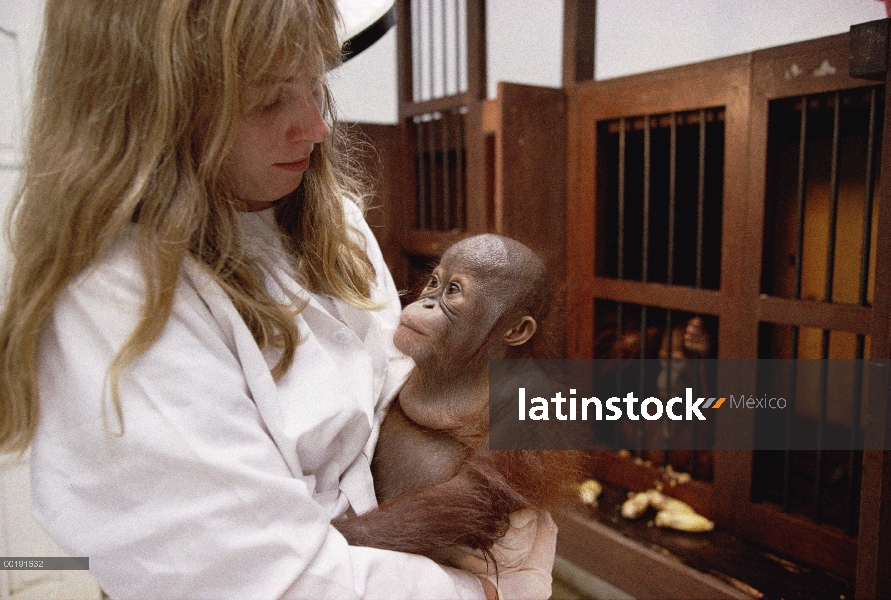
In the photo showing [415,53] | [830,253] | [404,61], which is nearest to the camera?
[830,253]

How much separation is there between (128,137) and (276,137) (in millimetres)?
185

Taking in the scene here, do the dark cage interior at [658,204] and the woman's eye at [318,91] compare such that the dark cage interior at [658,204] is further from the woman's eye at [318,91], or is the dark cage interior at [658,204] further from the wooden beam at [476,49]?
the woman's eye at [318,91]

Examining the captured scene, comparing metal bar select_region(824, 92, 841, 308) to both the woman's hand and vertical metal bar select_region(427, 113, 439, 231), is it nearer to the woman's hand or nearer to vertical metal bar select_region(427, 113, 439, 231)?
the woman's hand

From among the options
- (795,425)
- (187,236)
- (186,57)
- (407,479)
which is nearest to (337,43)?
(186,57)

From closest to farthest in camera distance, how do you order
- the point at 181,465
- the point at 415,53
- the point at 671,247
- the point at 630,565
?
1. the point at 181,465
2. the point at 630,565
3. the point at 671,247
4. the point at 415,53

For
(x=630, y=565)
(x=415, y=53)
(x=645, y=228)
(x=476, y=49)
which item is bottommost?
(x=630, y=565)

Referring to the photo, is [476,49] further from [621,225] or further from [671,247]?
[671,247]

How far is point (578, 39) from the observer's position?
7.95ft

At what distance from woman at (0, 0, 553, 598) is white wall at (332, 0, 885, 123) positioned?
2.26 feet

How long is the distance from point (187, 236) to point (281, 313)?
17 centimetres

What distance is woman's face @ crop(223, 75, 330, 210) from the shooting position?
0.89m

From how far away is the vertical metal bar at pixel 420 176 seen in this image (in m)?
2.98

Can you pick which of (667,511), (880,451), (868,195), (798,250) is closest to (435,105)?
(798,250)

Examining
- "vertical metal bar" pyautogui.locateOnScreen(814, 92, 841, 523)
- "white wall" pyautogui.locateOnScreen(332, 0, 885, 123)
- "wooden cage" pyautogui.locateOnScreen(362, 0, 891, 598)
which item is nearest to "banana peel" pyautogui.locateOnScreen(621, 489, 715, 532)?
"wooden cage" pyautogui.locateOnScreen(362, 0, 891, 598)
